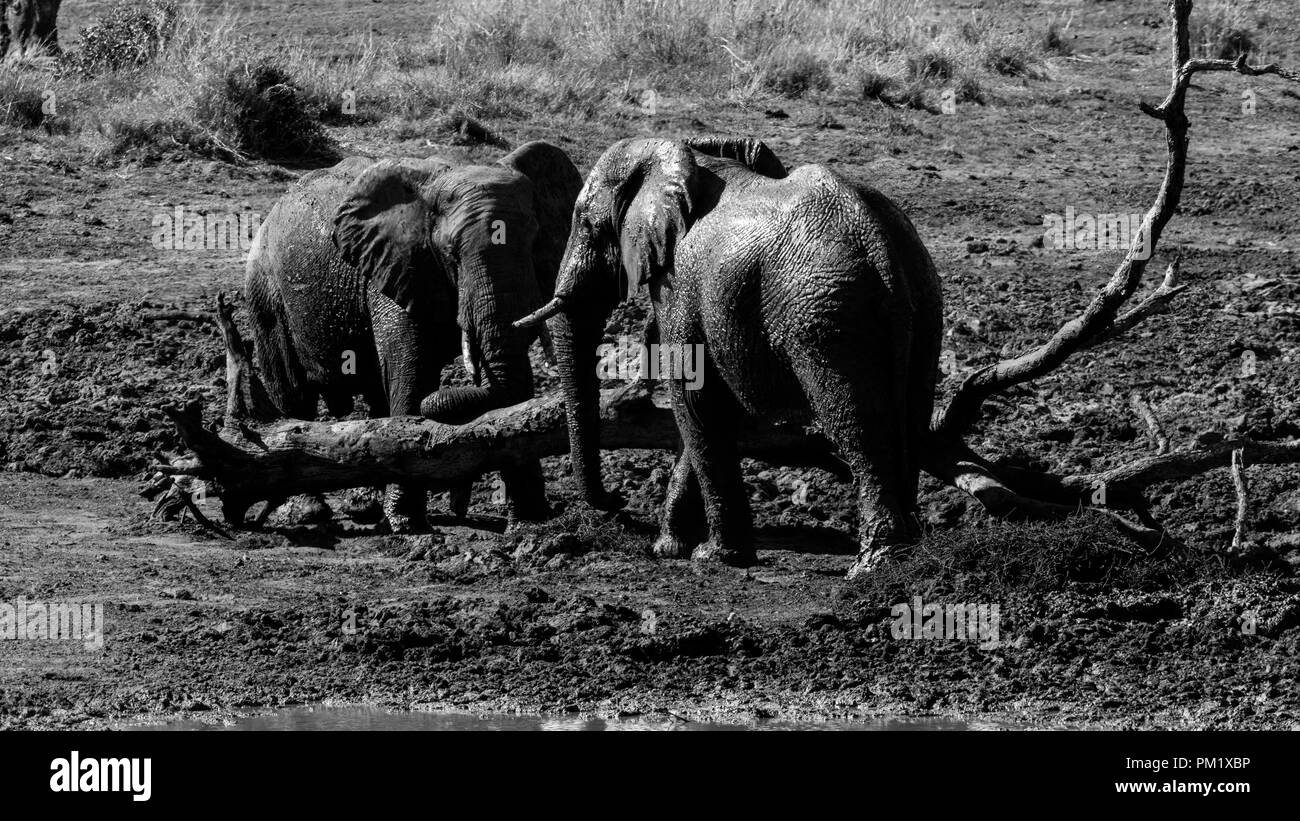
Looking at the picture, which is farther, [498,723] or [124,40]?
[124,40]

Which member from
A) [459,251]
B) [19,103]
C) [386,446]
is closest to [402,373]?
[386,446]

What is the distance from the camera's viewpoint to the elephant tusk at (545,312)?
11.5 m

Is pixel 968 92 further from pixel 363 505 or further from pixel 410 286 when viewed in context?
pixel 363 505

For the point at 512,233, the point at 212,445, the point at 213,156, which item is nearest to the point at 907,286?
the point at 512,233

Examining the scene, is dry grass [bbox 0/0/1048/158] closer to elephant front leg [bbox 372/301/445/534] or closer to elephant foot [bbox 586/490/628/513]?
elephant front leg [bbox 372/301/445/534]

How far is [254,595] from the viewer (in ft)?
35.2

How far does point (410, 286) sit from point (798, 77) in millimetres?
8061

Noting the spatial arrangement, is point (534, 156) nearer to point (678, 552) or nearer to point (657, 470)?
point (657, 470)

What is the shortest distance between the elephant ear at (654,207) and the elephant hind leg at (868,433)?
1046mm

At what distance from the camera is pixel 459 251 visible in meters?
12.4

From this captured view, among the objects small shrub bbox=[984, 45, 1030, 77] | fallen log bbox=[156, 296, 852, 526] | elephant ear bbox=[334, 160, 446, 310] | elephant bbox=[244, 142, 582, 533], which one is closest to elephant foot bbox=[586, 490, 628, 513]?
fallen log bbox=[156, 296, 852, 526]

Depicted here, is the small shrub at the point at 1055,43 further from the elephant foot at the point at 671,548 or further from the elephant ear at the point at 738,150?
the elephant foot at the point at 671,548
